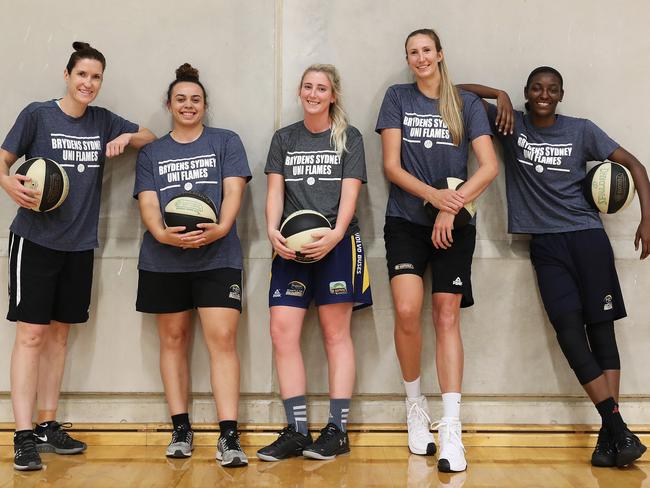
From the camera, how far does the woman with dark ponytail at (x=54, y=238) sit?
3320 millimetres

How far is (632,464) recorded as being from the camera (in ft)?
10.8

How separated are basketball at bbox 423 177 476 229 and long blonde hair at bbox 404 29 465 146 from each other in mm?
238

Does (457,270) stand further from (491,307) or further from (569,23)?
(569,23)

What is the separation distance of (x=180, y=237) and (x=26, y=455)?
115 cm

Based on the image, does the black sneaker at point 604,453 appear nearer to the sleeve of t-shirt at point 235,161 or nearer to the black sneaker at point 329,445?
the black sneaker at point 329,445

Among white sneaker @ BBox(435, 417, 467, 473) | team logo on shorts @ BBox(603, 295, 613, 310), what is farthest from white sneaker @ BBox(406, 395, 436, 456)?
team logo on shorts @ BBox(603, 295, 613, 310)

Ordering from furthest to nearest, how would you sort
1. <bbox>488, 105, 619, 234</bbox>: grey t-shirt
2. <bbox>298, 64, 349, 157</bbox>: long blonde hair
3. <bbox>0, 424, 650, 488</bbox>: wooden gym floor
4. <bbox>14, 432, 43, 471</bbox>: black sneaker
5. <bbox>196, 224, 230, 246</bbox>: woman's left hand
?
<bbox>488, 105, 619, 234</bbox>: grey t-shirt → <bbox>298, 64, 349, 157</bbox>: long blonde hair → <bbox>196, 224, 230, 246</bbox>: woman's left hand → <bbox>14, 432, 43, 471</bbox>: black sneaker → <bbox>0, 424, 650, 488</bbox>: wooden gym floor

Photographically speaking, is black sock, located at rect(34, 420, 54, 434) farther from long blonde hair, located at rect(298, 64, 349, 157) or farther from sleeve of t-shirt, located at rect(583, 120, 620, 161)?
sleeve of t-shirt, located at rect(583, 120, 620, 161)

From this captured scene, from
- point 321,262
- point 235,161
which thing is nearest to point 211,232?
point 235,161

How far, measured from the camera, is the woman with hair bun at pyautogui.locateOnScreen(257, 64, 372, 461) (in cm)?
341

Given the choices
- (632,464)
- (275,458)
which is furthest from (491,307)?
(275,458)

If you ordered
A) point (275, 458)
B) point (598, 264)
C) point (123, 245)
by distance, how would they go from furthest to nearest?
point (123, 245) < point (598, 264) < point (275, 458)

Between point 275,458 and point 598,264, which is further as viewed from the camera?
point 598,264

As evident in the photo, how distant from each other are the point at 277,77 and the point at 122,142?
0.87 metres
